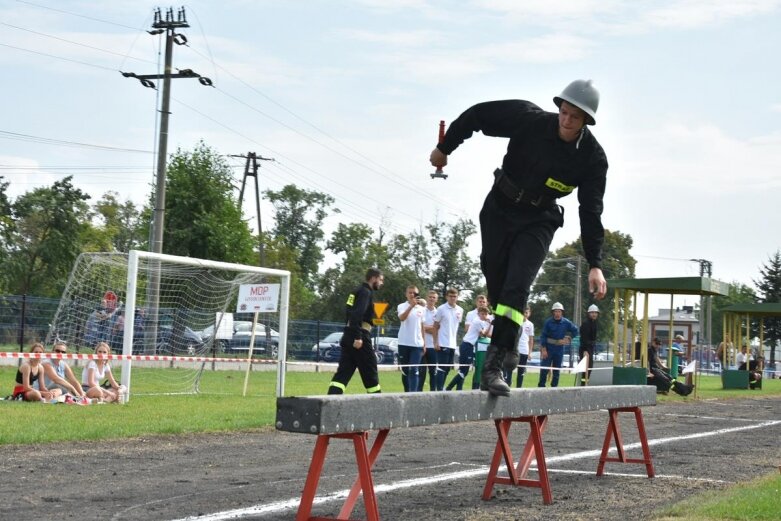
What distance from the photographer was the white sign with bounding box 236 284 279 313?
20.8 meters

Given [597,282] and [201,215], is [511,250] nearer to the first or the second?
[597,282]

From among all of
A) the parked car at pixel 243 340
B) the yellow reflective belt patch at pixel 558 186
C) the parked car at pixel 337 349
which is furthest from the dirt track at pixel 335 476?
the parked car at pixel 337 349

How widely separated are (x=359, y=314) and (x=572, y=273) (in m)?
88.8

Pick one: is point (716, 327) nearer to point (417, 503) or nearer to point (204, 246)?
point (204, 246)

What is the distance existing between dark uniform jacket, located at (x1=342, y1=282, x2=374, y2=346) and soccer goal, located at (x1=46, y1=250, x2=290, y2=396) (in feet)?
15.7

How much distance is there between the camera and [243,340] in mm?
32344

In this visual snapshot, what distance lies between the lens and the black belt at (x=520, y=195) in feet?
23.6

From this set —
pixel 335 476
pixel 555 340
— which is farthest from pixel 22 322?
pixel 335 476

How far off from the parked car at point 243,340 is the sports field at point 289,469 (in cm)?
1004

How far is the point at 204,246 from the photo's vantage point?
45.8 metres

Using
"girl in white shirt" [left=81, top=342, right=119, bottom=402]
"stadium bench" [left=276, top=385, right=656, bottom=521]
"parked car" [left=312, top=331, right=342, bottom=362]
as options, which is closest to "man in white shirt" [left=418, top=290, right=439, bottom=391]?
"girl in white shirt" [left=81, top=342, right=119, bottom=402]

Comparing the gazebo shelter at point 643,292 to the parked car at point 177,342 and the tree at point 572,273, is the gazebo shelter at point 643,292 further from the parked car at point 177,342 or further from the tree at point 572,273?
the tree at point 572,273

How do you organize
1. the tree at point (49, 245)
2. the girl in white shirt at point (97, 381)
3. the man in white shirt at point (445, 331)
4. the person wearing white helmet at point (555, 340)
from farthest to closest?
the tree at point (49, 245) → the person wearing white helmet at point (555, 340) → the man in white shirt at point (445, 331) → the girl in white shirt at point (97, 381)

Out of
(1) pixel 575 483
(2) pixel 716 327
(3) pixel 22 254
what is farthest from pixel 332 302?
(2) pixel 716 327
